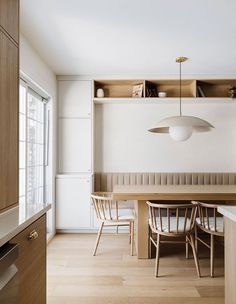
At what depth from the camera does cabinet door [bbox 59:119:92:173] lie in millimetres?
4410

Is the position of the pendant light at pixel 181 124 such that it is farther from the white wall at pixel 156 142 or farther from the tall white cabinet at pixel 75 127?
the tall white cabinet at pixel 75 127

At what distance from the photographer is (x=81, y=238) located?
159 inches

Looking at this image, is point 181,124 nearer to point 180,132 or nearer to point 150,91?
point 180,132

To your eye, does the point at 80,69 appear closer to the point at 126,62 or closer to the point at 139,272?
the point at 126,62

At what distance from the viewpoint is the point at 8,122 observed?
1587 mm

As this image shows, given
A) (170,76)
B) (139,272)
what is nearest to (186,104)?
(170,76)

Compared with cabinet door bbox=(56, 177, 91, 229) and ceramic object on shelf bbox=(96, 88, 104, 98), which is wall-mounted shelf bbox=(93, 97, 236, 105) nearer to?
ceramic object on shelf bbox=(96, 88, 104, 98)

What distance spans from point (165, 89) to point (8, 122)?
3472mm

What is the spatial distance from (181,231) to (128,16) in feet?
6.81

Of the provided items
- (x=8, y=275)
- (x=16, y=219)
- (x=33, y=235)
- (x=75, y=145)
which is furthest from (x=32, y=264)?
(x=75, y=145)

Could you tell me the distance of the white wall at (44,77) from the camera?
2994 mm

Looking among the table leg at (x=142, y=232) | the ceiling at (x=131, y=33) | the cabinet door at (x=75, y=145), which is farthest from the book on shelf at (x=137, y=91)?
the table leg at (x=142, y=232)

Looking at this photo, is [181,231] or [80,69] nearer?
[181,231]

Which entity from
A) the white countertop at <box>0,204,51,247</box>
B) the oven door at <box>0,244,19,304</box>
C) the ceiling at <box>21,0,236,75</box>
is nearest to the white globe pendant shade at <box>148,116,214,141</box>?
the ceiling at <box>21,0,236,75</box>
